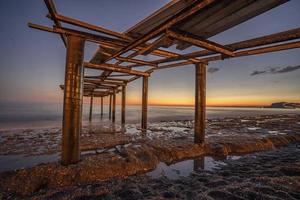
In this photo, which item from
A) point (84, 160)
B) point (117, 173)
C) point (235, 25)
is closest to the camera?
point (235, 25)

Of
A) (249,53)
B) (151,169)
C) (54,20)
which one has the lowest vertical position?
(151,169)

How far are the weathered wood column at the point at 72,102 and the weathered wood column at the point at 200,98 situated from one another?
4.72 meters

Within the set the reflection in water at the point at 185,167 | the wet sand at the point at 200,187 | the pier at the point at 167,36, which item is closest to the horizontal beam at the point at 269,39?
the pier at the point at 167,36

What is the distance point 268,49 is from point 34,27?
643 cm

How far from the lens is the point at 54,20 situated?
3.80 metres

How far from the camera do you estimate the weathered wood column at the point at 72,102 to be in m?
4.28

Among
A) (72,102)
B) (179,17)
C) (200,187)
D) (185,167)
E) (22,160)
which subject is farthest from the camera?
(22,160)

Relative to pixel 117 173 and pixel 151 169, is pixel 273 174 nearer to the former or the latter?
pixel 151 169

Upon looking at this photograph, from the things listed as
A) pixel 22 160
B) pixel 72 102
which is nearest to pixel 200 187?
pixel 72 102

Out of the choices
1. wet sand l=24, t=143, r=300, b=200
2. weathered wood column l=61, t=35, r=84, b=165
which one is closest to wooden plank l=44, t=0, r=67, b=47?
weathered wood column l=61, t=35, r=84, b=165

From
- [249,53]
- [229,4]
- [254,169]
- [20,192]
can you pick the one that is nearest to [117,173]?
[20,192]

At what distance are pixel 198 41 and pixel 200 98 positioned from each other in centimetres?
338

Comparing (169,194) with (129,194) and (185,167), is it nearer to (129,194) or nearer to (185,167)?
(129,194)

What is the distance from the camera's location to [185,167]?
495 cm
